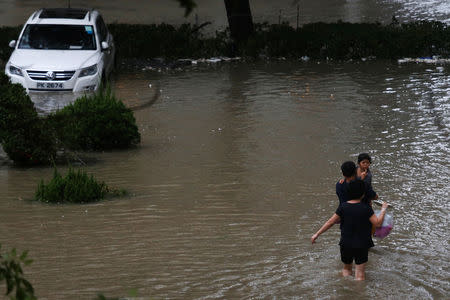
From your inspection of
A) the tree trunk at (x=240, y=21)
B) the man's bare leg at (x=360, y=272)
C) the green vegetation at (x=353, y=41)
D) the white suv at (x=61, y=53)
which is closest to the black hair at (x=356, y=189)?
the man's bare leg at (x=360, y=272)

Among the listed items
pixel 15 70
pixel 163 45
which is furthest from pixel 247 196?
pixel 163 45

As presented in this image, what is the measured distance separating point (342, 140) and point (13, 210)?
18.8ft

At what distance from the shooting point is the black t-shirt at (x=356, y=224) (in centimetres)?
750

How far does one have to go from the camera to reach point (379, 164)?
40.9 ft

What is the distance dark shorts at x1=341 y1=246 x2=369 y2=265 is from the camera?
7.64 meters

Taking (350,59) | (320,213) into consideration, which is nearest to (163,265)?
(320,213)

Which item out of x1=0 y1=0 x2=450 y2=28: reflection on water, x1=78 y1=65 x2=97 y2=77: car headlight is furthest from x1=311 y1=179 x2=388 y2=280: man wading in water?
x1=0 y1=0 x2=450 y2=28: reflection on water

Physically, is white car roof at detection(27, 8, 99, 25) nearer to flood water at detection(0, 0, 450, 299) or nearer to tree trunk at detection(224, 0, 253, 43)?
flood water at detection(0, 0, 450, 299)

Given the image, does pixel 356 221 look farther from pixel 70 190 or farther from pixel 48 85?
pixel 48 85

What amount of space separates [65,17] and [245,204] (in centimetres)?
1008

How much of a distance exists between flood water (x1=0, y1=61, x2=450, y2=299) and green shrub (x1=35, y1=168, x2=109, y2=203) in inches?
7.2

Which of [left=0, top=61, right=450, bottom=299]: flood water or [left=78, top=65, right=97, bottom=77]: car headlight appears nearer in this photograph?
[left=0, top=61, right=450, bottom=299]: flood water

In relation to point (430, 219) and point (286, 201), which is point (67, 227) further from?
point (430, 219)

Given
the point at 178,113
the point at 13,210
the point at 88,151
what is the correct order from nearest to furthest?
the point at 13,210, the point at 88,151, the point at 178,113
